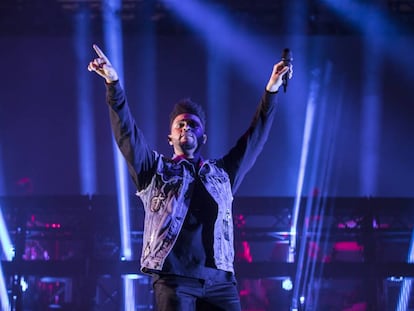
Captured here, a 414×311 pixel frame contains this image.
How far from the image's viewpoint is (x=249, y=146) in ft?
8.83

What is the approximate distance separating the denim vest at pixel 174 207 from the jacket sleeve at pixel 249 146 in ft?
0.48

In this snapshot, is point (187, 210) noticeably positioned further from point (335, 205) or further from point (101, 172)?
point (101, 172)

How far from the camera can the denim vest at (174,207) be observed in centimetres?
227

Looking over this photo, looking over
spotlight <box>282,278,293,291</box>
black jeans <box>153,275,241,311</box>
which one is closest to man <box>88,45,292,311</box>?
black jeans <box>153,275,241,311</box>

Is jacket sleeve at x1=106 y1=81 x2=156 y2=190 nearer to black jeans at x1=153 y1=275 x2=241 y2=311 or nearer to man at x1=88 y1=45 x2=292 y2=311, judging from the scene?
man at x1=88 y1=45 x2=292 y2=311

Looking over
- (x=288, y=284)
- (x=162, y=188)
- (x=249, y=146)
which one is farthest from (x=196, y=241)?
(x=288, y=284)

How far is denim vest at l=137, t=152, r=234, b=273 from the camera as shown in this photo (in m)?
2.27

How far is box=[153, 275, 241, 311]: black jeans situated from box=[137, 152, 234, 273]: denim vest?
71 mm

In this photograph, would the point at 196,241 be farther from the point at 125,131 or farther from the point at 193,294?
the point at 125,131

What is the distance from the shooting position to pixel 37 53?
8477mm

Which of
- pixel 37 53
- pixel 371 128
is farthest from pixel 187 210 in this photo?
pixel 37 53

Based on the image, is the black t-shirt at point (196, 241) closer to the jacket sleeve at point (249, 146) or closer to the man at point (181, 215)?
the man at point (181, 215)

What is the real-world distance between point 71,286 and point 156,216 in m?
4.55

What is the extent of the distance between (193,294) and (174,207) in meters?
0.36
